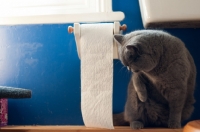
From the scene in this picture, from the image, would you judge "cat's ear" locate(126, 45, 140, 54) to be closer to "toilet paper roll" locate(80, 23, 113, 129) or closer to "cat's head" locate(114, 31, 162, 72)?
"cat's head" locate(114, 31, 162, 72)

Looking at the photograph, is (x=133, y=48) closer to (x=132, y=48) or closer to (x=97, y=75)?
(x=132, y=48)

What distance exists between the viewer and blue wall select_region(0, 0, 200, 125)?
0.98m

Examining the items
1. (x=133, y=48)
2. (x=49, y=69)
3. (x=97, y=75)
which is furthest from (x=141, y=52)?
(x=49, y=69)

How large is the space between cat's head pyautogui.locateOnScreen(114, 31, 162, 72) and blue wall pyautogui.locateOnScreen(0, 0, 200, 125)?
0.82ft

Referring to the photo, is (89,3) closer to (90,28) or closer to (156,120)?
(90,28)

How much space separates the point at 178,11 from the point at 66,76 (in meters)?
0.46

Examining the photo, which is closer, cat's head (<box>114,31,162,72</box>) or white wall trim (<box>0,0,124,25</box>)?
cat's head (<box>114,31,162,72</box>)

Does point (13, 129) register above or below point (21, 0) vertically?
below

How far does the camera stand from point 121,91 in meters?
0.97

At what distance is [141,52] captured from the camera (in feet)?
2.31

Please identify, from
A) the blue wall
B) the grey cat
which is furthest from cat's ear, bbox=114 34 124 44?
the blue wall

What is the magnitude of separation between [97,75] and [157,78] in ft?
0.58

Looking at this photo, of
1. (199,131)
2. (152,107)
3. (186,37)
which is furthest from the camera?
(186,37)

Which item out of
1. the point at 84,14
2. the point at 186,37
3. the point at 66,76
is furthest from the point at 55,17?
the point at 186,37
